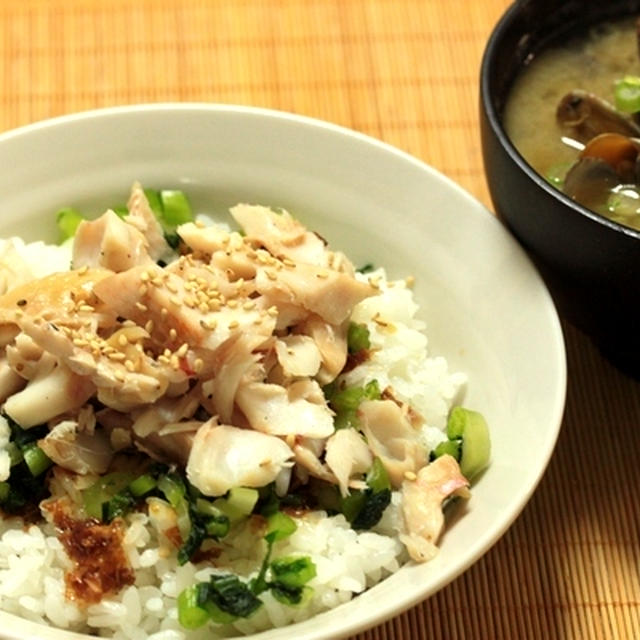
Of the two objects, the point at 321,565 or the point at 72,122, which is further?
the point at 72,122

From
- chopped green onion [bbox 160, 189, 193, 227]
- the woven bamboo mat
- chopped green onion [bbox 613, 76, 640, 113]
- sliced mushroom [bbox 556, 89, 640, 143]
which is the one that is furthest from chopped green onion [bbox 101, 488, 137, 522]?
chopped green onion [bbox 613, 76, 640, 113]

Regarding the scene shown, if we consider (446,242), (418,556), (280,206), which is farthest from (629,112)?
(418,556)

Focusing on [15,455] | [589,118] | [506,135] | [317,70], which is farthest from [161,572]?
[317,70]

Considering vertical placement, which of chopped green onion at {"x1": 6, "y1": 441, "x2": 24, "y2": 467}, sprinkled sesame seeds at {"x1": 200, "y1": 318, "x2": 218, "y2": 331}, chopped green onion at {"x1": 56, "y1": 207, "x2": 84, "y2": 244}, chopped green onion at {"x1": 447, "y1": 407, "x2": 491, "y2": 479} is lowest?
chopped green onion at {"x1": 447, "y1": 407, "x2": 491, "y2": 479}

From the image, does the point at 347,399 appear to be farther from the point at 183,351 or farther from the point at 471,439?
the point at 183,351

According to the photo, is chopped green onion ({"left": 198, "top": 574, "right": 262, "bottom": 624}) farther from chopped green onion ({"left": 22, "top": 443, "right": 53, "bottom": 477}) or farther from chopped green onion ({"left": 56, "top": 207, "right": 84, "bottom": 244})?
chopped green onion ({"left": 56, "top": 207, "right": 84, "bottom": 244})

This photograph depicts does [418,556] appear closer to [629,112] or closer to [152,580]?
[152,580]
